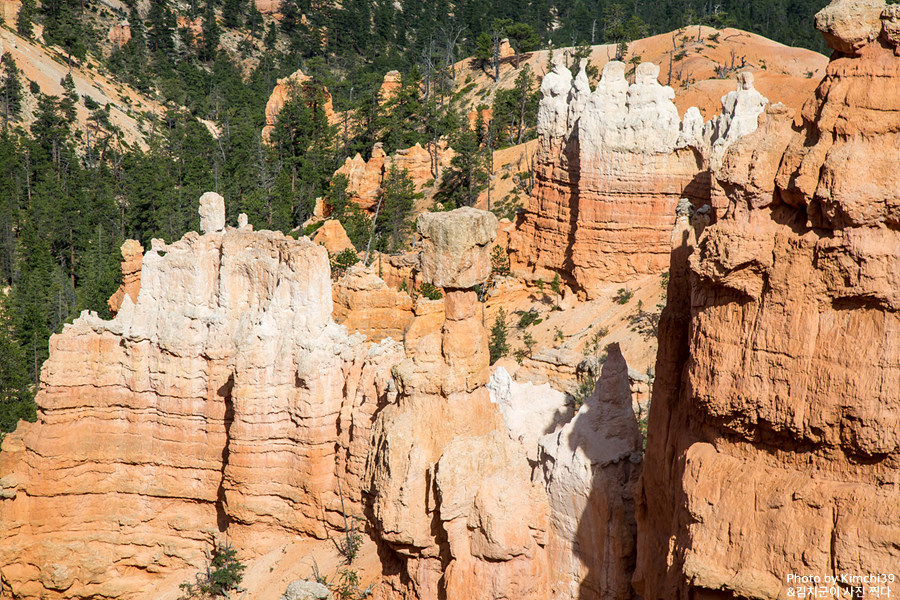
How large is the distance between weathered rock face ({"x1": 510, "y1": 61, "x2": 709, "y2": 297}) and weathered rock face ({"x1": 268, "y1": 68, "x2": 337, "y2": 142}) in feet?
150

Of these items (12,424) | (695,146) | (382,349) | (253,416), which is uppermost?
(695,146)

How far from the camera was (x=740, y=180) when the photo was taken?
10.4 meters

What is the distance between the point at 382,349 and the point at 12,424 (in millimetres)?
21172

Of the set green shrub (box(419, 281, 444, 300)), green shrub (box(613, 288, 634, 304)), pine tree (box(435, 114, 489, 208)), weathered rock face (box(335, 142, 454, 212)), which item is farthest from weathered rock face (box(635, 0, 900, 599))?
weathered rock face (box(335, 142, 454, 212))

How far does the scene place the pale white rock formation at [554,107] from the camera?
41750 mm

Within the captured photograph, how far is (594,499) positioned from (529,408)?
4193 millimetres

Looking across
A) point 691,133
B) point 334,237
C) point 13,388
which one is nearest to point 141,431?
point 13,388

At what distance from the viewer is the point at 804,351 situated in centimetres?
969

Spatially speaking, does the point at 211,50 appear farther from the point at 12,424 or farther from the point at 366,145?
the point at 12,424

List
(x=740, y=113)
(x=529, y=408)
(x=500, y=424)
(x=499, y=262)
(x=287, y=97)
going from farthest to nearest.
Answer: (x=287, y=97) → (x=499, y=262) → (x=740, y=113) → (x=529, y=408) → (x=500, y=424)

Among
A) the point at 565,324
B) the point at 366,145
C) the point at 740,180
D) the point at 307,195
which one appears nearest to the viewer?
the point at 740,180

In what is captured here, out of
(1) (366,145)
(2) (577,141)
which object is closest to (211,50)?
(1) (366,145)

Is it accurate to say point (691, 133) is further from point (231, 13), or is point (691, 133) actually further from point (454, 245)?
point (231, 13)

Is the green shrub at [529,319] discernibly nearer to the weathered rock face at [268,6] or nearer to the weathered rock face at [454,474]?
the weathered rock face at [454,474]
